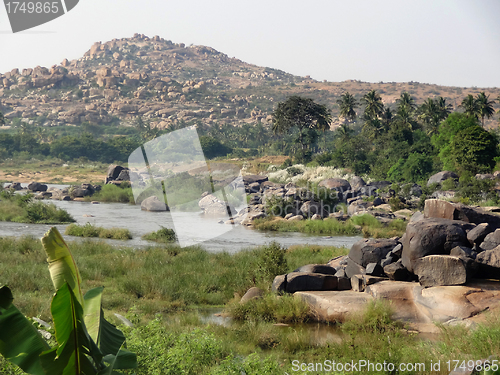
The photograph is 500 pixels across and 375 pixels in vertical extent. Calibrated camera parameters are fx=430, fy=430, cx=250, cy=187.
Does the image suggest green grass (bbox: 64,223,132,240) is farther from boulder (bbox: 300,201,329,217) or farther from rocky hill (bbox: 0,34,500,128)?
rocky hill (bbox: 0,34,500,128)

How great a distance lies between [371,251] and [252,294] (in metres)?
3.13

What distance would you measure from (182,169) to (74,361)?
3.97 m

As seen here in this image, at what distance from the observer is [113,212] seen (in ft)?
106

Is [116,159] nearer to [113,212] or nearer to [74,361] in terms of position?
[113,212]

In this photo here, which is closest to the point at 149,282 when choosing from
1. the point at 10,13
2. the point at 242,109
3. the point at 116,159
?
the point at 10,13

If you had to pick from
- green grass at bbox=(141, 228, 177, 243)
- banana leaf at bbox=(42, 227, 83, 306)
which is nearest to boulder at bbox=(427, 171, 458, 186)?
green grass at bbox=(141, 228, 177, 243)

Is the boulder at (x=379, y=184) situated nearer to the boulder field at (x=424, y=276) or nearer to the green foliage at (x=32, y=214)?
the green foliage at (x=32, y=214)

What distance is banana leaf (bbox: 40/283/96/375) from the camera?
1998 millimetres

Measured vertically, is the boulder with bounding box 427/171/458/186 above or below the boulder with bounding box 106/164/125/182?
below

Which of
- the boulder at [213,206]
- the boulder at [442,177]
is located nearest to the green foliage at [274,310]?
the boulder at [213,206]

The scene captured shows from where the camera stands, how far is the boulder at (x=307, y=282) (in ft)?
31.5

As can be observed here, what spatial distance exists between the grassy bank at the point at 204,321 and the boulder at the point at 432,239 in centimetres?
178

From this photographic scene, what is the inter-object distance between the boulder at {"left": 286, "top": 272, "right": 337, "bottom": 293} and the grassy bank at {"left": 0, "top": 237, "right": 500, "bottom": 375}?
749 mm

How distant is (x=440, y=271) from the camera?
855 cm
